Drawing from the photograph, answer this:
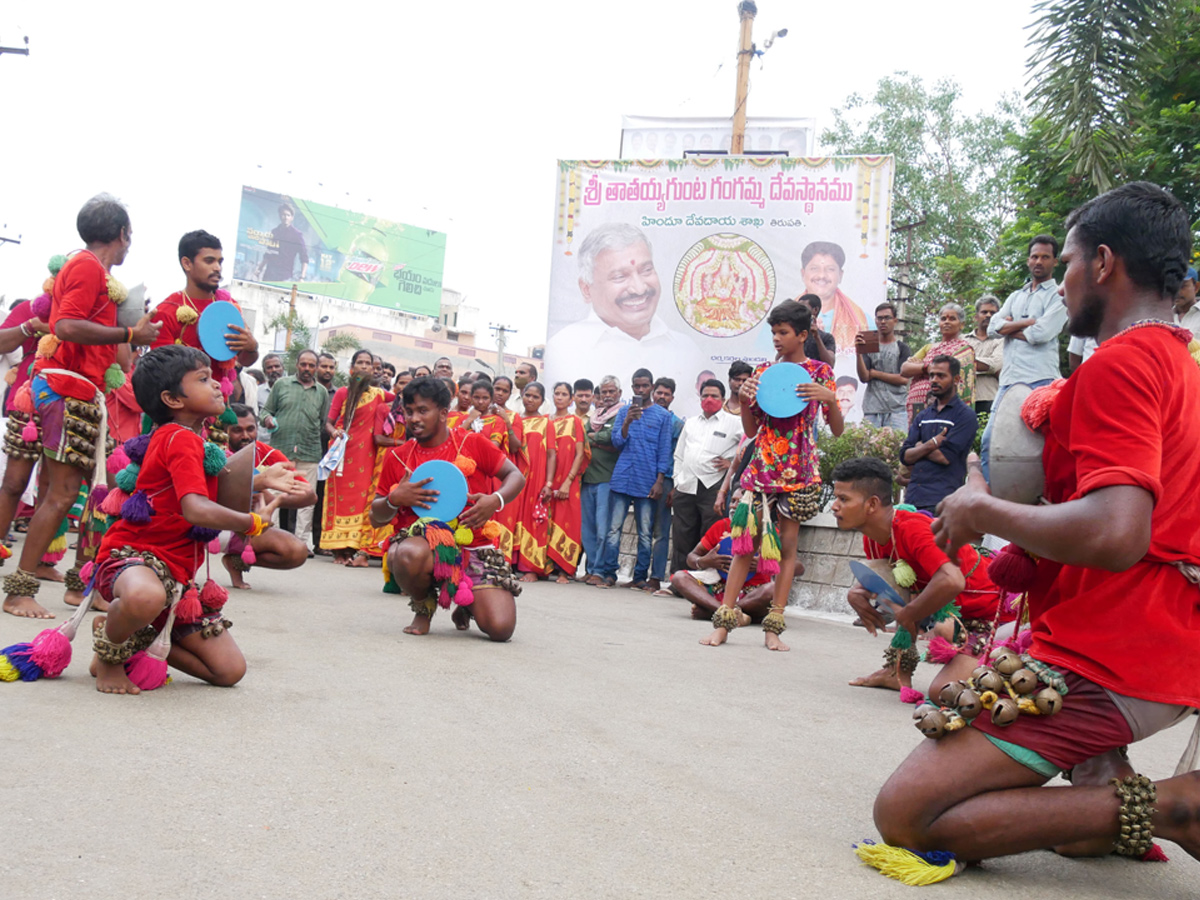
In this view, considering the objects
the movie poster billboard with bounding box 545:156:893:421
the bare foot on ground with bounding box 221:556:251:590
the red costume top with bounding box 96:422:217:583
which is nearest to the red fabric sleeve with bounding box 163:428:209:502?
the red costume top with bounding box 96:422:217:583

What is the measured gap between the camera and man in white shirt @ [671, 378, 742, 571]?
9758 millimetres

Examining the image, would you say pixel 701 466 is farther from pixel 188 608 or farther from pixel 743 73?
pixel 743 73

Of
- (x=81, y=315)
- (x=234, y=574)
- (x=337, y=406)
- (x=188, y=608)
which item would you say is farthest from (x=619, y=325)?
(x=188, y=608)

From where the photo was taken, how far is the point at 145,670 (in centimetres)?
386

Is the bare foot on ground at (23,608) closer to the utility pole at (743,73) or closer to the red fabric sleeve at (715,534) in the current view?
the red fabric sleeve at (715,534)

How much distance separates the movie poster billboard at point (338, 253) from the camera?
7162 cm

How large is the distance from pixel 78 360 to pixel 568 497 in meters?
5.91

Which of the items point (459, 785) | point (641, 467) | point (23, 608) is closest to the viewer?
point (459, 785)

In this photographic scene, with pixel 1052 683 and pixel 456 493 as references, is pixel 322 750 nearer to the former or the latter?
pixel 1052 683

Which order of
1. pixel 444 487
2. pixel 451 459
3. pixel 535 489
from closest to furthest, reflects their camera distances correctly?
pixel 444 487 → pixel 451 459 → pixel 535 489

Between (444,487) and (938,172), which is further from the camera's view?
(938,172)

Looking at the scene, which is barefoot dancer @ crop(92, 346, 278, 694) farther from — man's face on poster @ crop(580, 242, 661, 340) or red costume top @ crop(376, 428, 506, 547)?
man's face on poster @ crop(580, 242, 661, 340)

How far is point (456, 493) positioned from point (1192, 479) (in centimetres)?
396

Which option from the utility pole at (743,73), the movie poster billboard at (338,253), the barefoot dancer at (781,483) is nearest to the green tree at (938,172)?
the utility pole at (743,73)
